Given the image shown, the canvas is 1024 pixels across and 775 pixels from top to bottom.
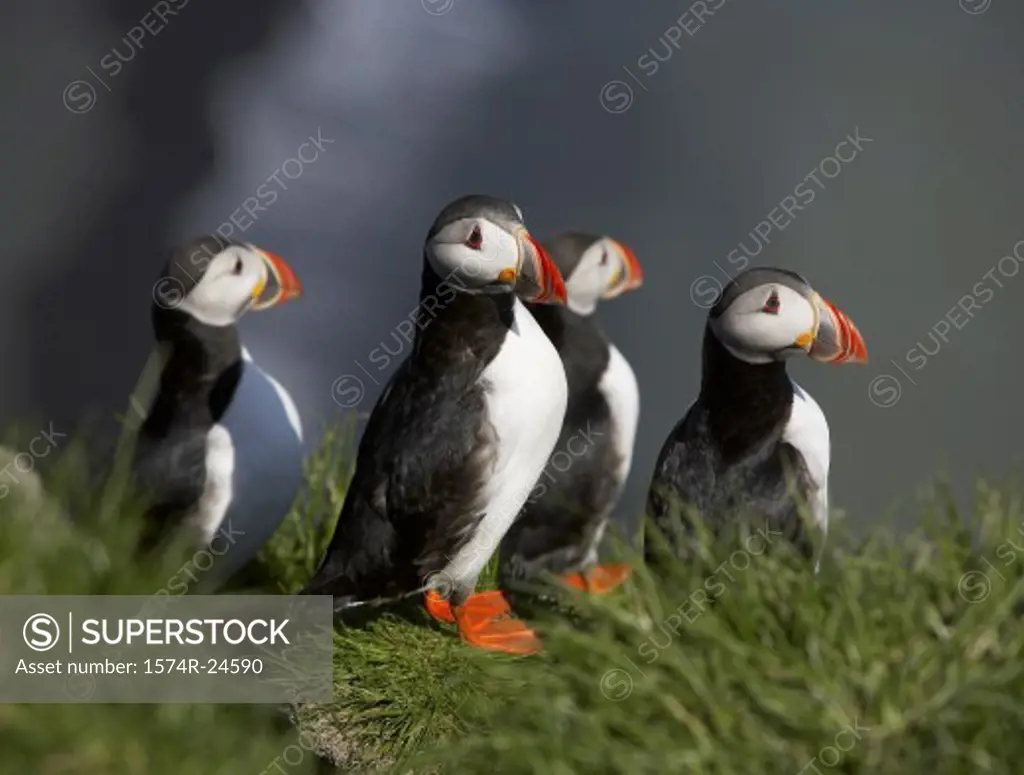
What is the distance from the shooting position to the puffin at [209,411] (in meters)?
3.23

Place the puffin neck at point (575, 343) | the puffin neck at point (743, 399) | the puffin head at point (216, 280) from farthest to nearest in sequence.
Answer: the puffin neck at point (575, 343) < the puffin head at point (216, 280) < the puffin neck at point (743, 399)

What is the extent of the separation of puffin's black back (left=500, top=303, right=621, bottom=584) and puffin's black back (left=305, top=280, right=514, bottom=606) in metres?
0.67

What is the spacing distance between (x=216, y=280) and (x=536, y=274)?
0.88 meters

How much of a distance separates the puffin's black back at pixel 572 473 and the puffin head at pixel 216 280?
2.75 ft

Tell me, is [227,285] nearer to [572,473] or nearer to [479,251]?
[479,251]

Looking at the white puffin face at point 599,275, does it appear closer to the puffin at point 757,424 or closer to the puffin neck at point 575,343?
the puffin neck at point 575,343

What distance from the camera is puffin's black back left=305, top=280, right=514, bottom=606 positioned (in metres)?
2.89

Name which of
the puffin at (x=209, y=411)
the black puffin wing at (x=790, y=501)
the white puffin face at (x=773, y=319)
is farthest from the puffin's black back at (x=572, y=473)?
the white puffin face at (x=773, y=319)

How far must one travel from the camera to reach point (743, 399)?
9.24 ft

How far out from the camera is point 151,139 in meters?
5.29

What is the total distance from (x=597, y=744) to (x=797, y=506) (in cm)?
82

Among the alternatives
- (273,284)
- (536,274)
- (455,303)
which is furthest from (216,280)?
(536,274)

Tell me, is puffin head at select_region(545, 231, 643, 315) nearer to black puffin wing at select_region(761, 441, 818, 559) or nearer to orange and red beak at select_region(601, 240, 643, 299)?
orange and red beak at select_region(601, 240, 643, 299)

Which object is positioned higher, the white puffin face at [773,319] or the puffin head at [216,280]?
the white puffin face at [773,319]
